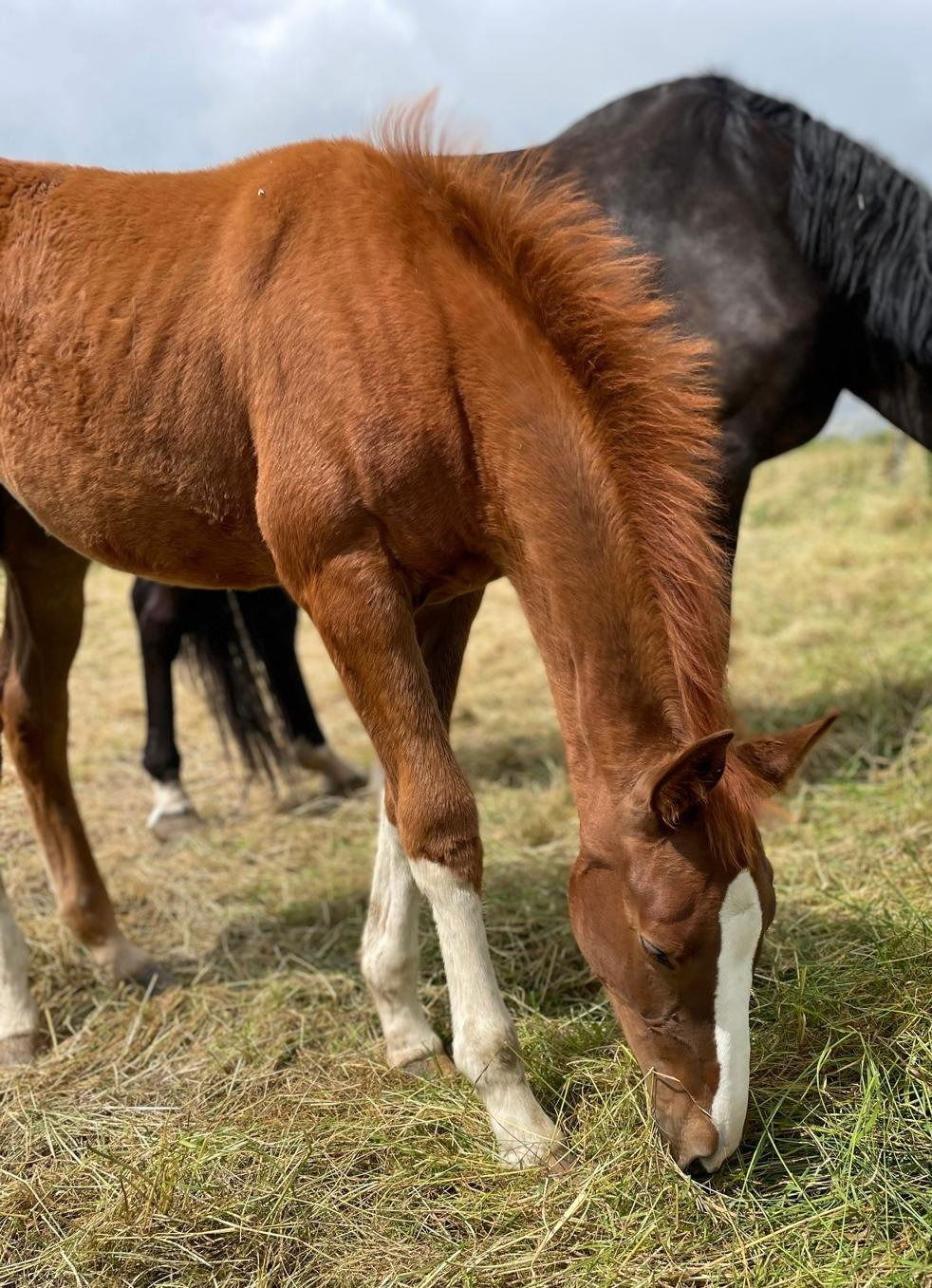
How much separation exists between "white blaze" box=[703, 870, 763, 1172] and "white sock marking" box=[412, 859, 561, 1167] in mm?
428

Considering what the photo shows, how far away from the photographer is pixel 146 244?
107 inches

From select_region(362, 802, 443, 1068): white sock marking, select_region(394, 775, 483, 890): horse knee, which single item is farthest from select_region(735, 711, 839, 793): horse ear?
select_region(362, 802, 443, 1068): white sock marking

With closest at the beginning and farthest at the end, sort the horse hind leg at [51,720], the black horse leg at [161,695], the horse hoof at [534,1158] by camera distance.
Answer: the horse hoof at [534,1158]
the horse hind leg at [51,720]
the black horse leg at [161,695]

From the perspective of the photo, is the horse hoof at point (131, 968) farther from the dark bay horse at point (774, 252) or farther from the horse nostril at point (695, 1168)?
the dark bay horse at point (774, 252)

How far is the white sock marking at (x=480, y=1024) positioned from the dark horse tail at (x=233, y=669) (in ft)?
8.21

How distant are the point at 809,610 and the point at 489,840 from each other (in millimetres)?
3553

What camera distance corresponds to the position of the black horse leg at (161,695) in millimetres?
4707

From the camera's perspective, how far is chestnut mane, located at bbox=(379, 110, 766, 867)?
2223mm

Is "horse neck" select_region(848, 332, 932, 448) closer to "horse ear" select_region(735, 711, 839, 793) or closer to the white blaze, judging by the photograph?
"horse ear" select_region(735, 711, 839, 793)

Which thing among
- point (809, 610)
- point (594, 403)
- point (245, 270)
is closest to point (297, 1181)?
point (594, 403)

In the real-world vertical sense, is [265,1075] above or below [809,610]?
above

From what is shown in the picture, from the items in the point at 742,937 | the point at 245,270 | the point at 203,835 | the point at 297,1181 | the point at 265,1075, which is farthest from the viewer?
the point at 203,835

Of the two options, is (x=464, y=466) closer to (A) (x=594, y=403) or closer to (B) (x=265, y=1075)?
(A) (x=594, y=403)

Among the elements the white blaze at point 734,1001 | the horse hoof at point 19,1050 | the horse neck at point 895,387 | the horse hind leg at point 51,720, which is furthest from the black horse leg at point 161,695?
the white blaze at point 734,1001
